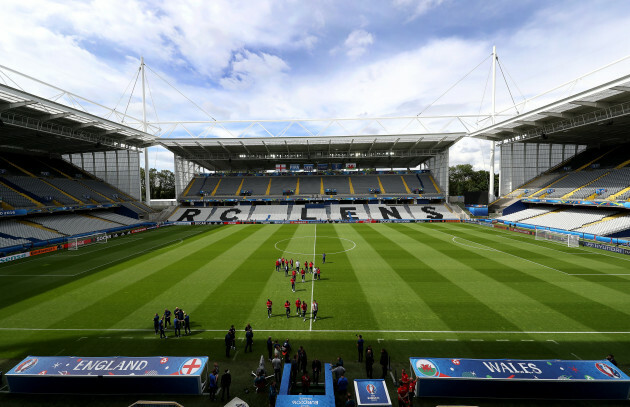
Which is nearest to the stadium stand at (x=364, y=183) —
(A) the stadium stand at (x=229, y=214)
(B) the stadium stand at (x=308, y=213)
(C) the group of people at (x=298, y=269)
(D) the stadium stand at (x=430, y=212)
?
(D) the stadium stand at (x=430, y=212)

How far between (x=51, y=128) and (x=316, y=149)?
1700 inches

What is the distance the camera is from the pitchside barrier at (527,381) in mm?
8375

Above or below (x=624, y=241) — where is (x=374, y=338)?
below

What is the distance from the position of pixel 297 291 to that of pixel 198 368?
8880 millimetres

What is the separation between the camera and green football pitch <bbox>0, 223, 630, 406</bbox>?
37.0ft

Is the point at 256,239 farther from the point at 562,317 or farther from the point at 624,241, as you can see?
the point at 624,241

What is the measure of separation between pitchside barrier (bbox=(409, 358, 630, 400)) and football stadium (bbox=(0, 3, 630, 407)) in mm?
54

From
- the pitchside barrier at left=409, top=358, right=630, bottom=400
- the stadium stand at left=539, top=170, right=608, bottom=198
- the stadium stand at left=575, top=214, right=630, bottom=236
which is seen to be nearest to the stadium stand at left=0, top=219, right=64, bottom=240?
the pitchside barrier at left=409, top=358, right=630, bottom=400

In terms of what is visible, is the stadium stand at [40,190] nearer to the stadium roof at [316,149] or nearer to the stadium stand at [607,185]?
the stadium roof at [316,149]

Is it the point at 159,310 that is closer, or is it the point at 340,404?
the point at 340,404

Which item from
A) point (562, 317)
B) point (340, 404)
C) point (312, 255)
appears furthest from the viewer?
point (312, 255)

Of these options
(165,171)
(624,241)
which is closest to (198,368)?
(624,241)

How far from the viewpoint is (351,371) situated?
33.0ft

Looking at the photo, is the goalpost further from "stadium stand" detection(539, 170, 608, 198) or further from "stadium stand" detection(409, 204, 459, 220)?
"stadium stand" detection(409, 204, 459, 220)
